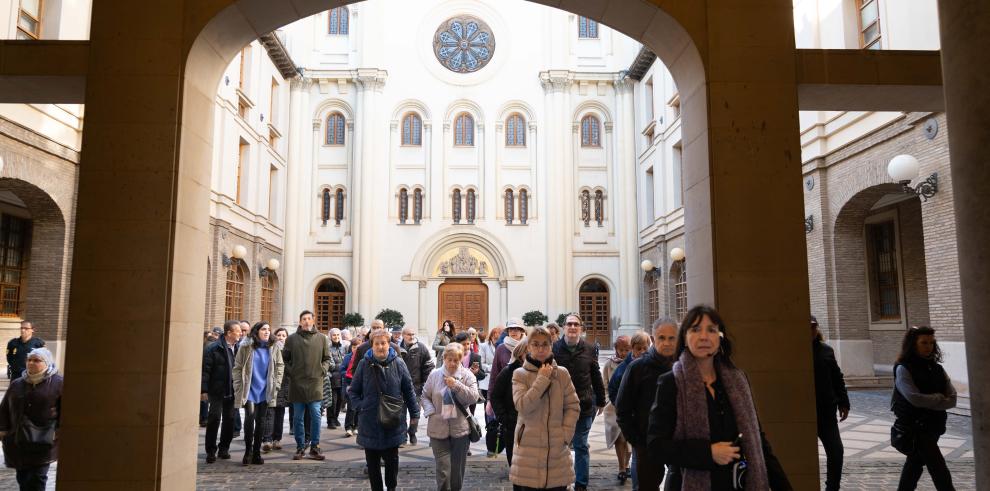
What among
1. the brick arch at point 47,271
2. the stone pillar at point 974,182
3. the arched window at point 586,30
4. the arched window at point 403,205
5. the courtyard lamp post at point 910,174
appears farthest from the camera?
the arched window at point 586,30

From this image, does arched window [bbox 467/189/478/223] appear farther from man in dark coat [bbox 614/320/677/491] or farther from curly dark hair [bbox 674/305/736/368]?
curly dark hair [bbox 674/305/736/368]

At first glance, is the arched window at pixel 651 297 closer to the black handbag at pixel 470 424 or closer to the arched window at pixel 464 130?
the arched window at pixel 464 130

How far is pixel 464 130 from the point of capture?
96.5 ft

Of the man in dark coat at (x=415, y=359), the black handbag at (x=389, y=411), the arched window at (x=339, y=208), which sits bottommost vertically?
the black handbag at (x=389, y=411)

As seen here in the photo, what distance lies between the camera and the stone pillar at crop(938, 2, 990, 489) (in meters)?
3.43

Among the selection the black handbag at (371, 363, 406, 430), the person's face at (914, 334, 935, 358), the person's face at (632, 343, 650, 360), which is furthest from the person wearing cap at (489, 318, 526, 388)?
the person's face at (914, 334, 935, 358)

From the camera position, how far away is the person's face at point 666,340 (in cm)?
484

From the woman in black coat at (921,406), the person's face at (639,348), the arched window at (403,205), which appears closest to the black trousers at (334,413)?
the person's face at (639,348)

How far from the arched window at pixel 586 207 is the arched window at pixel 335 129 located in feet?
35.8

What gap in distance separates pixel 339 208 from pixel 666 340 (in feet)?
83.5

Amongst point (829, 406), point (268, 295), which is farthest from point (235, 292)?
point (829, 406)

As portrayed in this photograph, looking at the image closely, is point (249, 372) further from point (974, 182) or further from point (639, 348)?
point (974, 182)

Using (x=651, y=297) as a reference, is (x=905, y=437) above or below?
below

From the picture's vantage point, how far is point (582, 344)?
266 inches
